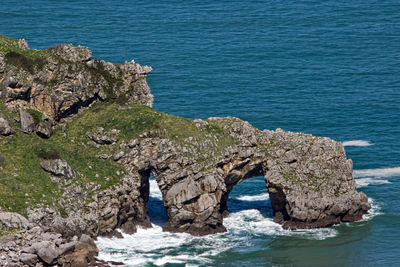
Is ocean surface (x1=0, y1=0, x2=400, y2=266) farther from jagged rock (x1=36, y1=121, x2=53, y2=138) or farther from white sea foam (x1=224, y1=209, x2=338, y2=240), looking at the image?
jagged rock (x1=36, y1=121, x2=53, y2=138)

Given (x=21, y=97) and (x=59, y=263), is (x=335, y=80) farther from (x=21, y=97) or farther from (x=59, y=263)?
(x=59, y=263)

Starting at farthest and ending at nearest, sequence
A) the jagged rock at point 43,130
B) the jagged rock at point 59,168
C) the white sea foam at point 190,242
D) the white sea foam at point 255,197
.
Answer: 1. the white sea foam at point 255,197
2. the jagged rock at point 43,130
3. the jagged rock at point 59,168
4. the white sea foam at point 190,242

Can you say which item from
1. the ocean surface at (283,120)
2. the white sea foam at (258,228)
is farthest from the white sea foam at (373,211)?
the white sea foam at (258,228)

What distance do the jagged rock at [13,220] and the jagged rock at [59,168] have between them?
971 centimetres

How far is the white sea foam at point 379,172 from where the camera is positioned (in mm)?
144500

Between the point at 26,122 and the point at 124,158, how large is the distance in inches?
528

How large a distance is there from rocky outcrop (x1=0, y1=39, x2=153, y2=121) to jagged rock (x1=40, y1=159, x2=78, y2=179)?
9298 mm

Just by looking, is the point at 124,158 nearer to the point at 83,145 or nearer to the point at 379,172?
the point at 83,145

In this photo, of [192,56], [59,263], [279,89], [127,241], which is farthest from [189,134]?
[192,56]

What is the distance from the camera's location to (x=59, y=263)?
111m

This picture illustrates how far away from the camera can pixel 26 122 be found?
412ft

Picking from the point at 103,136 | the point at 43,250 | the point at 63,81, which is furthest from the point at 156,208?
the point at 43,250

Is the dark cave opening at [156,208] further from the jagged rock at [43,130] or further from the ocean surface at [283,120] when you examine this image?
the jagged rock at [43,130]

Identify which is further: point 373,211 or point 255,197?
point 255,197
